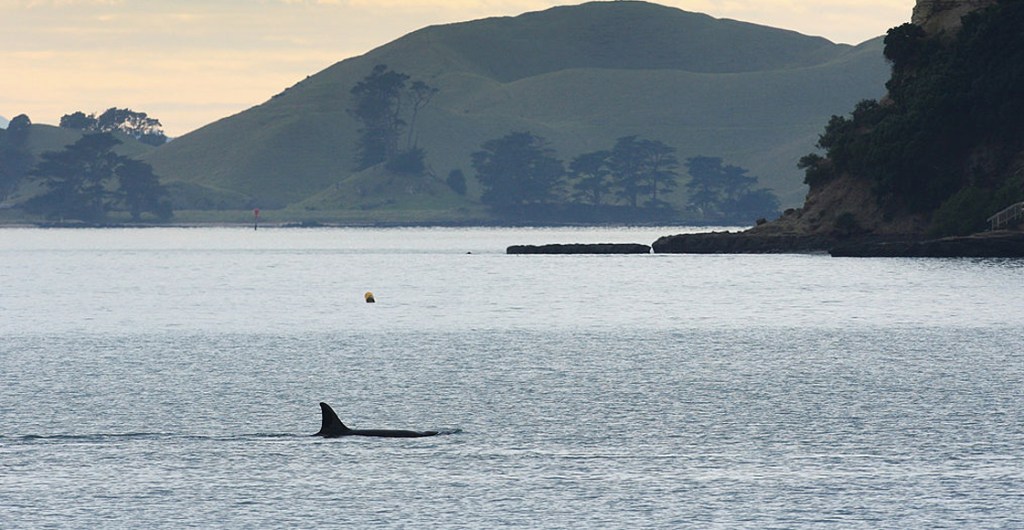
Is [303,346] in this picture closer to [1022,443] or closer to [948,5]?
[1022,443]

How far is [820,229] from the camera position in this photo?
19188 centimetres

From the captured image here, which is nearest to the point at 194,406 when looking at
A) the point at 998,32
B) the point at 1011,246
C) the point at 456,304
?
the point at 456,304

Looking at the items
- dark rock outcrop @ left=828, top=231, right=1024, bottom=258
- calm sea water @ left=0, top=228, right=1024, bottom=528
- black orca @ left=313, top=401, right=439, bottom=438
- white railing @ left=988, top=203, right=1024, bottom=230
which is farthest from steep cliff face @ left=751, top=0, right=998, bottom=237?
black orca @ left=313, top=401, right=439, bottom=438

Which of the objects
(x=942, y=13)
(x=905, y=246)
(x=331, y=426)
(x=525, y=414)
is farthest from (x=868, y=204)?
(x=331, y=426)

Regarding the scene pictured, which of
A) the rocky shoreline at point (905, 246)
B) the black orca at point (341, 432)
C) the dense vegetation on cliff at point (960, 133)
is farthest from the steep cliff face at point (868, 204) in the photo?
the black orca at point (341, 432)

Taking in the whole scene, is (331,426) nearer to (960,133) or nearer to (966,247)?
(966,247)

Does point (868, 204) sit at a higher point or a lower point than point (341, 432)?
higher

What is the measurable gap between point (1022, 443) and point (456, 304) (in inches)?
2922

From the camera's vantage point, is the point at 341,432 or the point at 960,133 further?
the point at 960,133

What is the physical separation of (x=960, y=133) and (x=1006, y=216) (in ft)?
51.5

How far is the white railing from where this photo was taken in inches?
6378

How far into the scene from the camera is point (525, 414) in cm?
5319

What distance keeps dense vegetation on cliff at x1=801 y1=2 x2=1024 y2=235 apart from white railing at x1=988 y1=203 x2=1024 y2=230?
2.56 metres

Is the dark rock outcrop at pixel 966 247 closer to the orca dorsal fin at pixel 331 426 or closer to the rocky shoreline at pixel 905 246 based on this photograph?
the rocky shoreline at pixel 905 246
